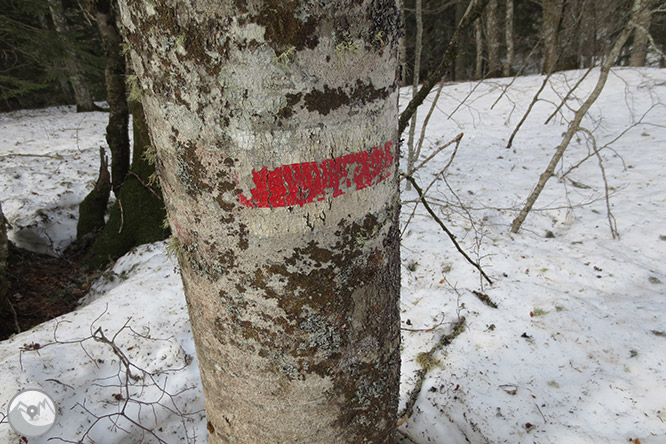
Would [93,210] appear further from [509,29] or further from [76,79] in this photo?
[509,29]

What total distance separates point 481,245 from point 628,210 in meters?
2.27

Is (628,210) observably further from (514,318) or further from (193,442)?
(193,442)

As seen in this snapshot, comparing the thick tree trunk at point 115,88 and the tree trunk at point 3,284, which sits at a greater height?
the thick tree trunk at point 115,88

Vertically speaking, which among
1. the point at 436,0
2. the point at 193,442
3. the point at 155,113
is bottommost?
the point at 193,442

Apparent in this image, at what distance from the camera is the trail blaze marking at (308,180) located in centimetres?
62

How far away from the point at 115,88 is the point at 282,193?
4.34 meters

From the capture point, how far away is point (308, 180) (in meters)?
0.63

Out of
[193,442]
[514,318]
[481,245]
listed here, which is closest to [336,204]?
[193,442]

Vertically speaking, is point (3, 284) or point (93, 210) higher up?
point (93, 210)

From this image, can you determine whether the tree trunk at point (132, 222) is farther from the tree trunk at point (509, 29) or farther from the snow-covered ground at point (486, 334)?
the tree trunk at point (509, 29)

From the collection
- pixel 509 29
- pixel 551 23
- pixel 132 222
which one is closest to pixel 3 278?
pixel 132 222

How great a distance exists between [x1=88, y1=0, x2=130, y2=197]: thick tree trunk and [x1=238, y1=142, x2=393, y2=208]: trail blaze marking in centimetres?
384

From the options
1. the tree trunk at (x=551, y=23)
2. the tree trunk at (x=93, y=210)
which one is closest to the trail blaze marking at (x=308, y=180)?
the tree trunk at (x=93, y=210)

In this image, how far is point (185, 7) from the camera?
52 centimetres
